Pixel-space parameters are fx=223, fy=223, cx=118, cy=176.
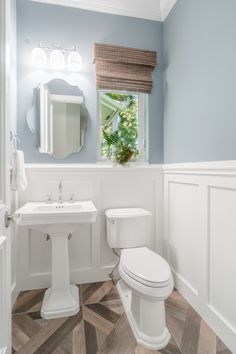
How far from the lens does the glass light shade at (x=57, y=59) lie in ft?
6.59

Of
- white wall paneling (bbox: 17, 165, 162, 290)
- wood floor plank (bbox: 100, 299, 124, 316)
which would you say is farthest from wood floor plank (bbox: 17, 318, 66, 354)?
white wall paneling (bbox: 17, 165, 162, 290)

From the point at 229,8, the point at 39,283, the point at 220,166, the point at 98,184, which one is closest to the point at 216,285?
the point at 220,166

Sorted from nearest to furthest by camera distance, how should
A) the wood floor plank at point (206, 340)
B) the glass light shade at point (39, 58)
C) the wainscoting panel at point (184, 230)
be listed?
the wood floor plank at point (206, 340) → the wainscoting panel at point (184, 230) → the glass light shade at point (39, 58)

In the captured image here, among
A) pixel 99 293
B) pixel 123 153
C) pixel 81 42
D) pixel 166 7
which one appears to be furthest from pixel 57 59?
pixel 99 293

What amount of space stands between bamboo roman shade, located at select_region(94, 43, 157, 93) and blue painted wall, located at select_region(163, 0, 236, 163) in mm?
194

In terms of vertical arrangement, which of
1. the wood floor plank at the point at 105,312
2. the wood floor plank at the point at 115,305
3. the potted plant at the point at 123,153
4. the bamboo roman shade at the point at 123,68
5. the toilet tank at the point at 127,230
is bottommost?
the wood floor plank at the point at 105,312

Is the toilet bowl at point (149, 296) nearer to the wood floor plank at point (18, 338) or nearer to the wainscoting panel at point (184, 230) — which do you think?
the wainscoting panel at point (184, 230)

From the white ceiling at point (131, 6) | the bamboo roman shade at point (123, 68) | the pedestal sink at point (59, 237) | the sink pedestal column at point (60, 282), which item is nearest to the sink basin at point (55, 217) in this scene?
the pedestal sink at point (59, 237)

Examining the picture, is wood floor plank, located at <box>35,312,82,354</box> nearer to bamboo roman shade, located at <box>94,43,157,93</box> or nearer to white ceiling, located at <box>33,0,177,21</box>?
A: bamboo roman shade, located at <box>94,43,157,93</box>

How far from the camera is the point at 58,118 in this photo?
210 centimetres

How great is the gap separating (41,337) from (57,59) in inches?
86.1

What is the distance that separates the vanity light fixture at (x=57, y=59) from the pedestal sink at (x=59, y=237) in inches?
49.6

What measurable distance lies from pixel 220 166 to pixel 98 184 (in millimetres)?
1103

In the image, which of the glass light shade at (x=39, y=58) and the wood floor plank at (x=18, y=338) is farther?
the glass light shade at (x=39, y=58)
